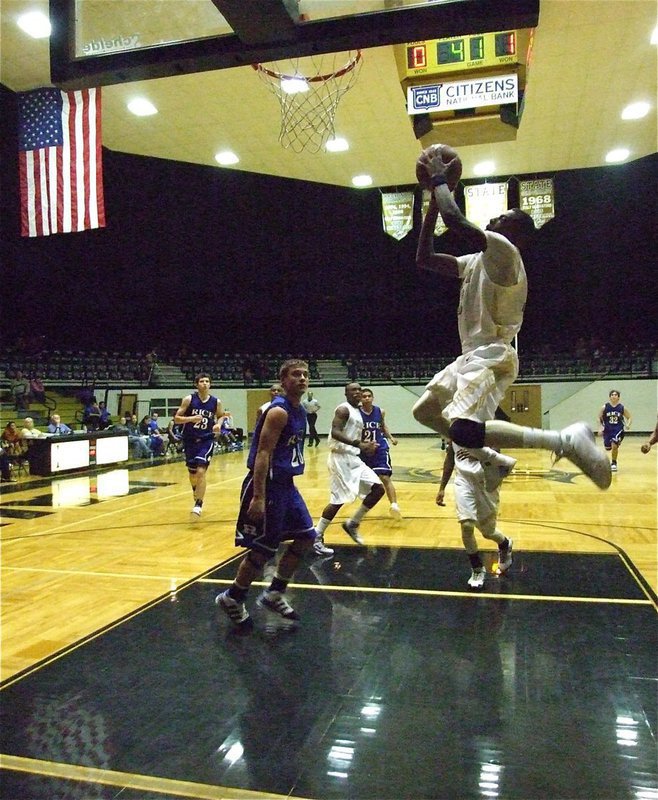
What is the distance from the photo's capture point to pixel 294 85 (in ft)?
28.0

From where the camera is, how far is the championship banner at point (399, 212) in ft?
44.5

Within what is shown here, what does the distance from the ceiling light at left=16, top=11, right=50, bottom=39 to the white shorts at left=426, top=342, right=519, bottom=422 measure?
22.7 feet

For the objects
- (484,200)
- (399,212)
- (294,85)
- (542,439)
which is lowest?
(542,439)

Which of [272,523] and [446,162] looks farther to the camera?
[272,523]

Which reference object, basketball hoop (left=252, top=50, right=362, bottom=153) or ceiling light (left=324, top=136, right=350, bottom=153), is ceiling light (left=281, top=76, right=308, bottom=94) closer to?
basketball hoop (left=252, top=50, right=362, bottom=153)

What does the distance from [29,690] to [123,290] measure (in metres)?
17.8

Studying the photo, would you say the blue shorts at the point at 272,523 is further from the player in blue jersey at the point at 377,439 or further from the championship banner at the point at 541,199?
the championship banner at the point at 541,199

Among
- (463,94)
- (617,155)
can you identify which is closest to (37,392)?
(463,94)

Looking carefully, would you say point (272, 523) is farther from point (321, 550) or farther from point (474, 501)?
point (321, 550)

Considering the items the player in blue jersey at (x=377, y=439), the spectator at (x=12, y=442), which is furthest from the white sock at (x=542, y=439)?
the spectator at (x=12, y=442)

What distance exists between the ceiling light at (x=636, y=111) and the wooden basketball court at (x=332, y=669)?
7702 millimetres

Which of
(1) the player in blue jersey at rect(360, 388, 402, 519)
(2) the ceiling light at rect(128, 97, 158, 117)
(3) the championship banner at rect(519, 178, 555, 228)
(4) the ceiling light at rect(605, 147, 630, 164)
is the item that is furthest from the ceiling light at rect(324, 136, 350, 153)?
(1) the player in blue jersey at rect(360, 388, 402, 519)

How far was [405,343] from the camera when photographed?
2492 cm

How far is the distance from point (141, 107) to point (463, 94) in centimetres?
530
